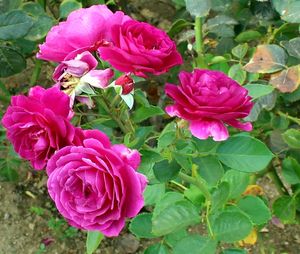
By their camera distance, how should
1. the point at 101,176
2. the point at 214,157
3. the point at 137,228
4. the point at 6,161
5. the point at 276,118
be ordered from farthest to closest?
the point at 6,161, the point at 276,118, the point at 137,228, the point at 214,157, the point at 101,176

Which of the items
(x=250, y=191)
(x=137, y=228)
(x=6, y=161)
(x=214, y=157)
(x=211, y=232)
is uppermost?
(x=214, y=157)

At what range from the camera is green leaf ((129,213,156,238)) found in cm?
115

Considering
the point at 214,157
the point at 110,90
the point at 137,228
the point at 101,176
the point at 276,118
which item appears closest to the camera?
the point at 101,176

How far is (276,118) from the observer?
1476 mm

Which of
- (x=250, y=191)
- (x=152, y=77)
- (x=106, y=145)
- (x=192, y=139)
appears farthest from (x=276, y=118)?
(x=106, y=145)

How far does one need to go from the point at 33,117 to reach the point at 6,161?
0.99m

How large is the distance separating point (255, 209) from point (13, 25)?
23.8 inches

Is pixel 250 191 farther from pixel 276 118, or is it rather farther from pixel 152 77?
pixel 152 77

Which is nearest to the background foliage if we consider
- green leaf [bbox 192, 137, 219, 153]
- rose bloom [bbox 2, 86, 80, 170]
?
green leaf [bbox 192, 137, 219, 153]

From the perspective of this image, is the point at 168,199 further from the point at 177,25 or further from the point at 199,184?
the point at 177,25

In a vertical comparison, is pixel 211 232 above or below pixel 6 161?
above

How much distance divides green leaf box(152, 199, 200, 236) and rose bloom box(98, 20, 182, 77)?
28 centimetres

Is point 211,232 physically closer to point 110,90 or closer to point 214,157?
point 214,157

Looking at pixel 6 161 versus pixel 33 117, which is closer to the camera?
pixel 33 117
